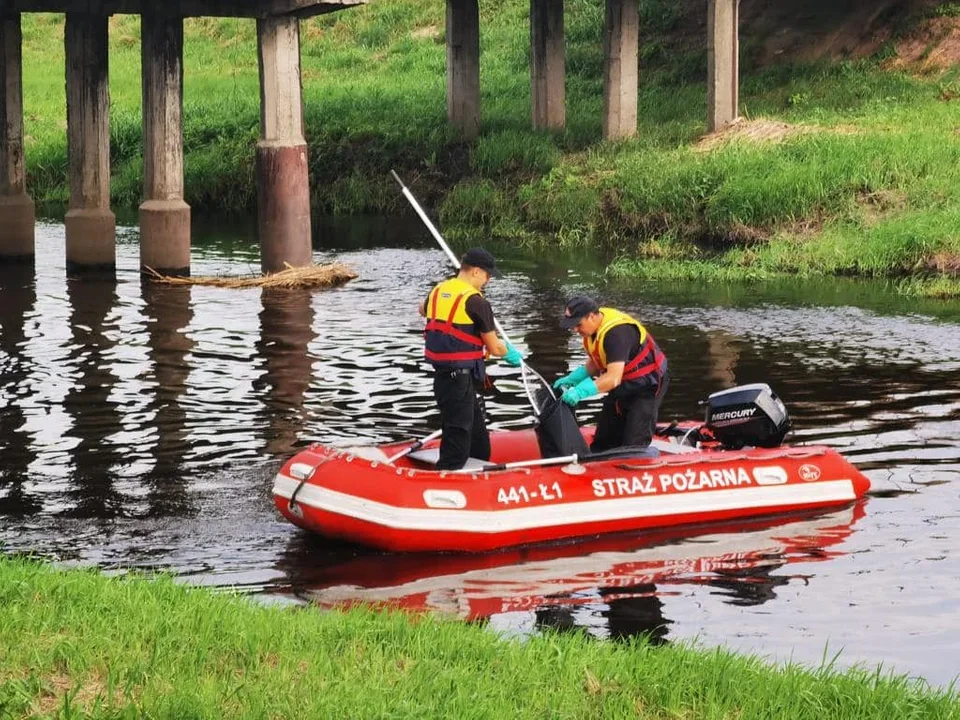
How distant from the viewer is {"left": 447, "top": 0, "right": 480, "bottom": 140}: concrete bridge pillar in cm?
3241

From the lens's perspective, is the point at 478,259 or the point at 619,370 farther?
the point at 619,370

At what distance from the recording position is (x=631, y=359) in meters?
12.3

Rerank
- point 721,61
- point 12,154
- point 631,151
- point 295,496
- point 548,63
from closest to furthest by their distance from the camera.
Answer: point 295,496 < point 12,154 < point 721,61 < point 631,151 < point 548,63

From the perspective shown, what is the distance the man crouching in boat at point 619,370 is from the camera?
1202 cm

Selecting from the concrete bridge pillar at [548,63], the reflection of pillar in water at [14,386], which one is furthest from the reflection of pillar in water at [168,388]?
the concrete bridge pillar at [548,63]

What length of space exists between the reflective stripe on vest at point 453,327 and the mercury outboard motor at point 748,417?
2.30 meters

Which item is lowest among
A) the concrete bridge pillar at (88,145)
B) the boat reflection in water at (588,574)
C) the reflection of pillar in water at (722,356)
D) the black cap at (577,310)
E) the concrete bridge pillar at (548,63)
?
the boat reflection in water at (588,574)

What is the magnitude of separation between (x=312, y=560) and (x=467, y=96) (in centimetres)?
2230

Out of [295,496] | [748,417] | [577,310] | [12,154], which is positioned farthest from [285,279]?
[295,496]

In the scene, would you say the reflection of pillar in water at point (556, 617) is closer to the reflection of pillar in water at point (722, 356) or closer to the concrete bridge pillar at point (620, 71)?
the reflection of pillar in water at point (722, 356)

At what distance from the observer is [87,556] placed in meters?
10.9

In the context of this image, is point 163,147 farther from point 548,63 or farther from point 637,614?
point 637,614

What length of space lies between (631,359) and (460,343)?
1326 millimetres

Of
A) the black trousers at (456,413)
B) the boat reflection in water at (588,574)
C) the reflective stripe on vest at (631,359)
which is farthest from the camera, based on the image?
the reflective stripe on vest at (631,359)
